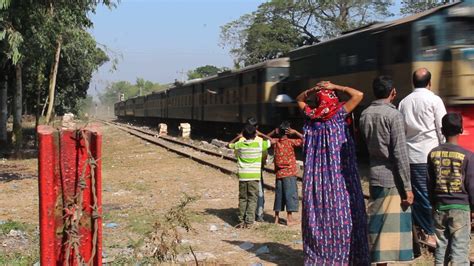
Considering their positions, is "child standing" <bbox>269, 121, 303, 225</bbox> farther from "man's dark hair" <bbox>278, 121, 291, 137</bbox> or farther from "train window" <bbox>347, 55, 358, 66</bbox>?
"train window" <bbox>347, 55, 358, 66</bbox>

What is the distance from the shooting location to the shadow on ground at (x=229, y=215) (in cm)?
794

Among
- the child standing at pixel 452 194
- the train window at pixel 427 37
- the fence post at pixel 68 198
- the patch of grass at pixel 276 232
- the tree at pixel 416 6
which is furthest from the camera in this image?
the tree at pixel 416 6

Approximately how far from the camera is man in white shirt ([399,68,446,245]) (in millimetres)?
5445

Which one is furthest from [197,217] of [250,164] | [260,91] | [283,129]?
[260,91]

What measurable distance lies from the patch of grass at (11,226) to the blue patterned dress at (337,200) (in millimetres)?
4407

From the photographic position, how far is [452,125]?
4520 mm

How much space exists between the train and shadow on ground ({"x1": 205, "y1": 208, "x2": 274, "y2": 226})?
9.82 ft

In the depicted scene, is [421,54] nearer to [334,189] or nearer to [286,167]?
[286,167]

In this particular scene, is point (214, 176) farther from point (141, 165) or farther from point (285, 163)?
point (285, 163)

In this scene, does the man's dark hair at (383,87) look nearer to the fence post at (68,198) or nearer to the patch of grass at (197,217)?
the fence post at (68,198)

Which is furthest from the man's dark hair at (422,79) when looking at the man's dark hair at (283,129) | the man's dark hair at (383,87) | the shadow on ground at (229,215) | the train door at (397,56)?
the train door at (397,56)

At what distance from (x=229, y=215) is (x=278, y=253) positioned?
249 cm

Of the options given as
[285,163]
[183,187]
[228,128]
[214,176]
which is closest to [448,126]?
[285,163]

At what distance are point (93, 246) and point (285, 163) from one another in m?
4.93
